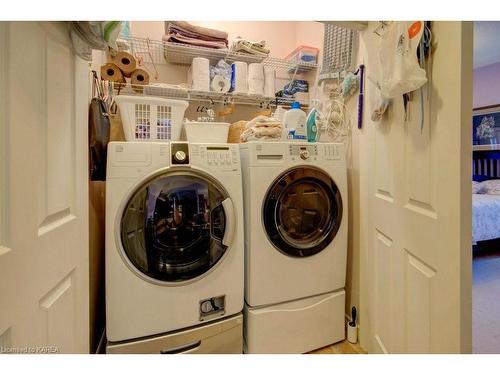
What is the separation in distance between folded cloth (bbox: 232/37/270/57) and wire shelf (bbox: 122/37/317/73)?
3 cm

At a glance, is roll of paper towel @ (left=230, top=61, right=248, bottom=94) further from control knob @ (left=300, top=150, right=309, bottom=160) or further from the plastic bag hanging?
the plastic bag hanging

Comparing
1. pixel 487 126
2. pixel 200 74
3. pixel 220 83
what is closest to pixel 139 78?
pixel 200 74

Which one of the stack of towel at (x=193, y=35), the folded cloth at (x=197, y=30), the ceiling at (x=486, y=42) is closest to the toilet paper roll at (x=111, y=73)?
the stack of towel at (x=193, y=35)

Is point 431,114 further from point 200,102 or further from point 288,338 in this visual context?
point 200,102

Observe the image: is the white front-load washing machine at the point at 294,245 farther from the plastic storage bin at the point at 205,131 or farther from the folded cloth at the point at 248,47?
the folded cloth at the point at 248,47

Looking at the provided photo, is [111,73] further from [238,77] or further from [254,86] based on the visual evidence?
[254,86]

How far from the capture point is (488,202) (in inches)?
103

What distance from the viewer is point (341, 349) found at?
4.71 ft

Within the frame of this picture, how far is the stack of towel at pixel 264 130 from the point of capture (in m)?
1.42

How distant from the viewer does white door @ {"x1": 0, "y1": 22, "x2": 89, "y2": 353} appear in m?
0.53

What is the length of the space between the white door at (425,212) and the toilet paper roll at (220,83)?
3.38 feet

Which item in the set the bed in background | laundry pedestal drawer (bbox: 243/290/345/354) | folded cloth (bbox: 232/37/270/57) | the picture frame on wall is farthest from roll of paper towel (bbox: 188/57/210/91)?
the picture frame on wall

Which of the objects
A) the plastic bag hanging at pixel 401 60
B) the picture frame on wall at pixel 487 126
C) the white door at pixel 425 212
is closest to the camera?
the white door at pixel 425 212
